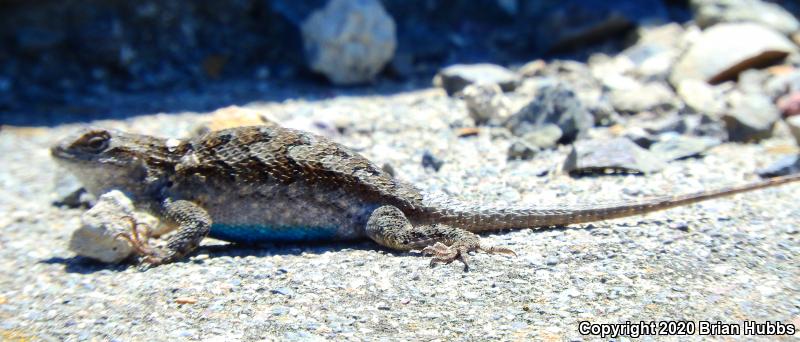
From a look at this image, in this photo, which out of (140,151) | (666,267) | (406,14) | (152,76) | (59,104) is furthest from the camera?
(406,14)

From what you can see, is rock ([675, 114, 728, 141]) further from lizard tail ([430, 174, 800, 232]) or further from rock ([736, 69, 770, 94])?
lizard tail ([430, 174, 800, 232])

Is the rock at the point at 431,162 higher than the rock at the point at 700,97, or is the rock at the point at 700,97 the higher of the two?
the rock at the point at 700,97

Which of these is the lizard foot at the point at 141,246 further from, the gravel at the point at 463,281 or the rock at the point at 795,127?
the rock at the point at 795,127

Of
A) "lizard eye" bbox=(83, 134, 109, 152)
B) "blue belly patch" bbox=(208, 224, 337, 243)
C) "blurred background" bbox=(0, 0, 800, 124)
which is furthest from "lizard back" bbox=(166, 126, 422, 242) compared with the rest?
"blurred background" bbox=(0, 0, 800, 124)

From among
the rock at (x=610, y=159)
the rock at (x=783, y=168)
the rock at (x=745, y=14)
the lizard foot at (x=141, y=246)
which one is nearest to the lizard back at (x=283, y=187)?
the lizard foot at (x=141, y=246)

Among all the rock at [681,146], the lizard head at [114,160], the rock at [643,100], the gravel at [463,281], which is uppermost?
the rock at [643,100]

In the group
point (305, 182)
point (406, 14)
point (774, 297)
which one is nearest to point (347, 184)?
point (305, 182)

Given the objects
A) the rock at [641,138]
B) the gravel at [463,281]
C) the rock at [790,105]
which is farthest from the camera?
the rock at [790,105]

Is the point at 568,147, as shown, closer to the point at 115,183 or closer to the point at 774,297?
the point at 774,297
